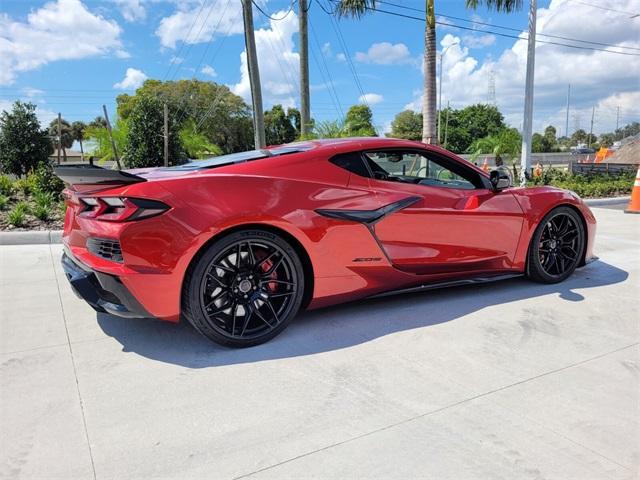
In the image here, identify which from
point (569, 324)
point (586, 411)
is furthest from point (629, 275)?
point (586, 411)

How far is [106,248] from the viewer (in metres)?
2.88

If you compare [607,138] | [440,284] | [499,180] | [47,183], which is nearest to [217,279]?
[440,284]

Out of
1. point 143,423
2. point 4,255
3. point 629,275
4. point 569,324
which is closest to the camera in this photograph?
point 143,423

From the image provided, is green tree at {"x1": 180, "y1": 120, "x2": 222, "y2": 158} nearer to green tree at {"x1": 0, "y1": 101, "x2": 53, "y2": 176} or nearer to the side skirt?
green tree at {"x1": 0, "y1": 101, "x2": 53, "y2": 176}

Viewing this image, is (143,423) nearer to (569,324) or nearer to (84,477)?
(84,477)

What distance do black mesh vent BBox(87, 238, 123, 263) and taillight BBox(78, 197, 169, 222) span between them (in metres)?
0.13

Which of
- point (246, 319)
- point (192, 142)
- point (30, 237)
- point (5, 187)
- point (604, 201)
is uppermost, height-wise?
point (192, 142)

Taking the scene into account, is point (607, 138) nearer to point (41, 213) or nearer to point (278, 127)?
point (278, 127)

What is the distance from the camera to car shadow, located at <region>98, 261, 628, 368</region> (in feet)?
10.2

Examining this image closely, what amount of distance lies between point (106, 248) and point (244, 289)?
2.83ft

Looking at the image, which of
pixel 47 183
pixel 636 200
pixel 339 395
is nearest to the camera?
pixel 339 395

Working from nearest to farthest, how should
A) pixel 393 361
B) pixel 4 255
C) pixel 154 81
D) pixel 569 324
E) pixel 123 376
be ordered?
1. pixel 123 376
2. pixel 393 361
3. pixel 569 324
4. pixel 4 255
5. pixel 154 81

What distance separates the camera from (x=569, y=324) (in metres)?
3.67

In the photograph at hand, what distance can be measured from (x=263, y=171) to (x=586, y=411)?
2.28 meters
